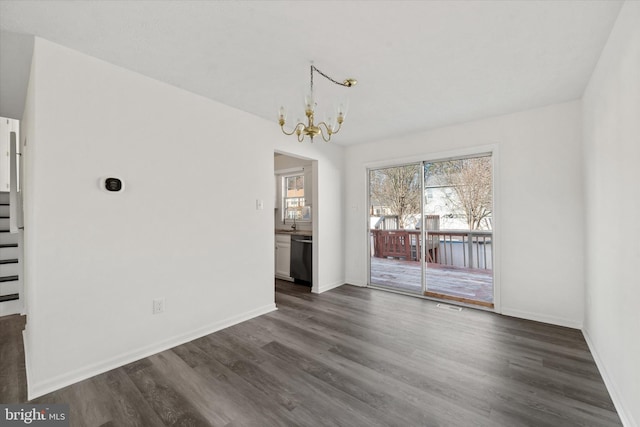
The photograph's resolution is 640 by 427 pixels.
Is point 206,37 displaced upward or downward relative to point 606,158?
upward

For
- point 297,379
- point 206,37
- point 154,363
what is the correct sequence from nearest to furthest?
point 206,37
point 297,379
point 154,363

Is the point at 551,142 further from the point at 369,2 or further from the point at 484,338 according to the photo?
the point at 369,2

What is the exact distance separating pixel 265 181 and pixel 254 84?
3.82 feet

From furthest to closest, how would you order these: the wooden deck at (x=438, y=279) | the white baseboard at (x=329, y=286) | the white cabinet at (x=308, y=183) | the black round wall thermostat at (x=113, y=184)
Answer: the white cabinet at (x=308, y=183), the white baseboard at (x=329, y=286), the wooden deck at (x=438, y=279), the black round wall thermostat at (x=113, y=184)

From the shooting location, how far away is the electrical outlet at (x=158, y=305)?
2.43m

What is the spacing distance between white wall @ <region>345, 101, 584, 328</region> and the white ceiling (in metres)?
0.40

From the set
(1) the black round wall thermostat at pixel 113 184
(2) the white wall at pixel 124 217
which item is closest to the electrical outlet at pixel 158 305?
(2) the white wall at pixel 124 217

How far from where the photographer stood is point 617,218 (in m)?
1.77

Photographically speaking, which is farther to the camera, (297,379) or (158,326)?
(158,326)

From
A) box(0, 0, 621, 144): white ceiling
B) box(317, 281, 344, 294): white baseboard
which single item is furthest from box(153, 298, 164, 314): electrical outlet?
box(317, 281, 344, 294): white baseboard

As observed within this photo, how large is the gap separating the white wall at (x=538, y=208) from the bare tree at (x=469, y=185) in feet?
0.74

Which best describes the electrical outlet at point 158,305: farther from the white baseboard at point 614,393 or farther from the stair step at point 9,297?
the white baseboard at point 614,393

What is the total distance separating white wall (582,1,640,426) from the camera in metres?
1.47

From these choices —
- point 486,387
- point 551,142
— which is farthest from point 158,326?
point 551,142
